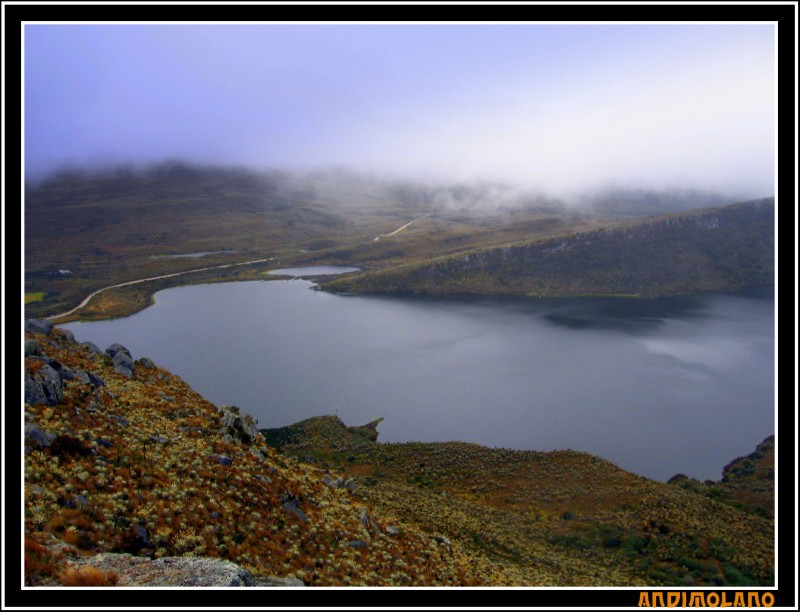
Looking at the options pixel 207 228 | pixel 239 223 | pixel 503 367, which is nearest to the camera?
pixel 503 367

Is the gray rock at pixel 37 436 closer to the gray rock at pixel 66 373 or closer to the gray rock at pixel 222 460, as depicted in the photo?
the gray rock at pixel 66 373

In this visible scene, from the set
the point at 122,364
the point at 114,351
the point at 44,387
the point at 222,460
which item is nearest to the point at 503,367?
the point at 114,351

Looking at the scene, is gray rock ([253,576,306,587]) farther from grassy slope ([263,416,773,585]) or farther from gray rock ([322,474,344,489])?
gray rock ([322,474,344,489])

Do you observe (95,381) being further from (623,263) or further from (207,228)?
(207,228)

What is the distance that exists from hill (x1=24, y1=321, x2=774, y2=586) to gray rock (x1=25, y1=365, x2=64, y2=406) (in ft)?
0.08

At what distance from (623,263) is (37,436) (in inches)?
2991

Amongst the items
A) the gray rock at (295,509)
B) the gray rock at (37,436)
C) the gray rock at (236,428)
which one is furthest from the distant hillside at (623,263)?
the gray rock at (37,436)

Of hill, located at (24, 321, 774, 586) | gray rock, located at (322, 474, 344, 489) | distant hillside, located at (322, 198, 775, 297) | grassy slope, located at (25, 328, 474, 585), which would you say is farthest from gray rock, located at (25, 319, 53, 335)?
distant hillside, located at (322, 198, 775, 297)

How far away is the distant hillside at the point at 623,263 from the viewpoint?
67250 millimetres

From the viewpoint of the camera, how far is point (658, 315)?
53500mm

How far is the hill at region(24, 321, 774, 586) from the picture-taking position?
6.30 m

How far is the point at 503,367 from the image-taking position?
121 ft
